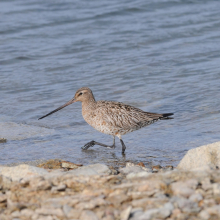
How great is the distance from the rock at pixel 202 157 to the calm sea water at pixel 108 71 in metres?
1.14

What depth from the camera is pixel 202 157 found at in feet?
18.7

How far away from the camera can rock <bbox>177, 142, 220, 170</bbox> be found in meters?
5.67

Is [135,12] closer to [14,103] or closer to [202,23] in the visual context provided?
[202,23]

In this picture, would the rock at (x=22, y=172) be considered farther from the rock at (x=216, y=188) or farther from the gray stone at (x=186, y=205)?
the rock at (x=216, y=188)

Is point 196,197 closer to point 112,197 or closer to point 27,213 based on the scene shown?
point 112,197

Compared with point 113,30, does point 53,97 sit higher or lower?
lower

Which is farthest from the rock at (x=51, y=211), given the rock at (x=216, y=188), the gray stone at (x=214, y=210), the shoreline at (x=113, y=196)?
the rock at (x=216, y=188)

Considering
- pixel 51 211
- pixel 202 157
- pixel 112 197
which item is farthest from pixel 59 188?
pixel 202 157

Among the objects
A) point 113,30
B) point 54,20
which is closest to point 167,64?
point 113,30

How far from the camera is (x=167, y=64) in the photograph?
12695mm

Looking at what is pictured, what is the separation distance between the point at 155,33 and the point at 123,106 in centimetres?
744

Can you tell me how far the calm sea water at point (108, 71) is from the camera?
26.2 ft

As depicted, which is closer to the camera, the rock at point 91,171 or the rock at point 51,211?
the rock at point 51,211

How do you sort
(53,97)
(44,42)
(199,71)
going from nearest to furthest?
(53,97), (199,71), (44,42)
